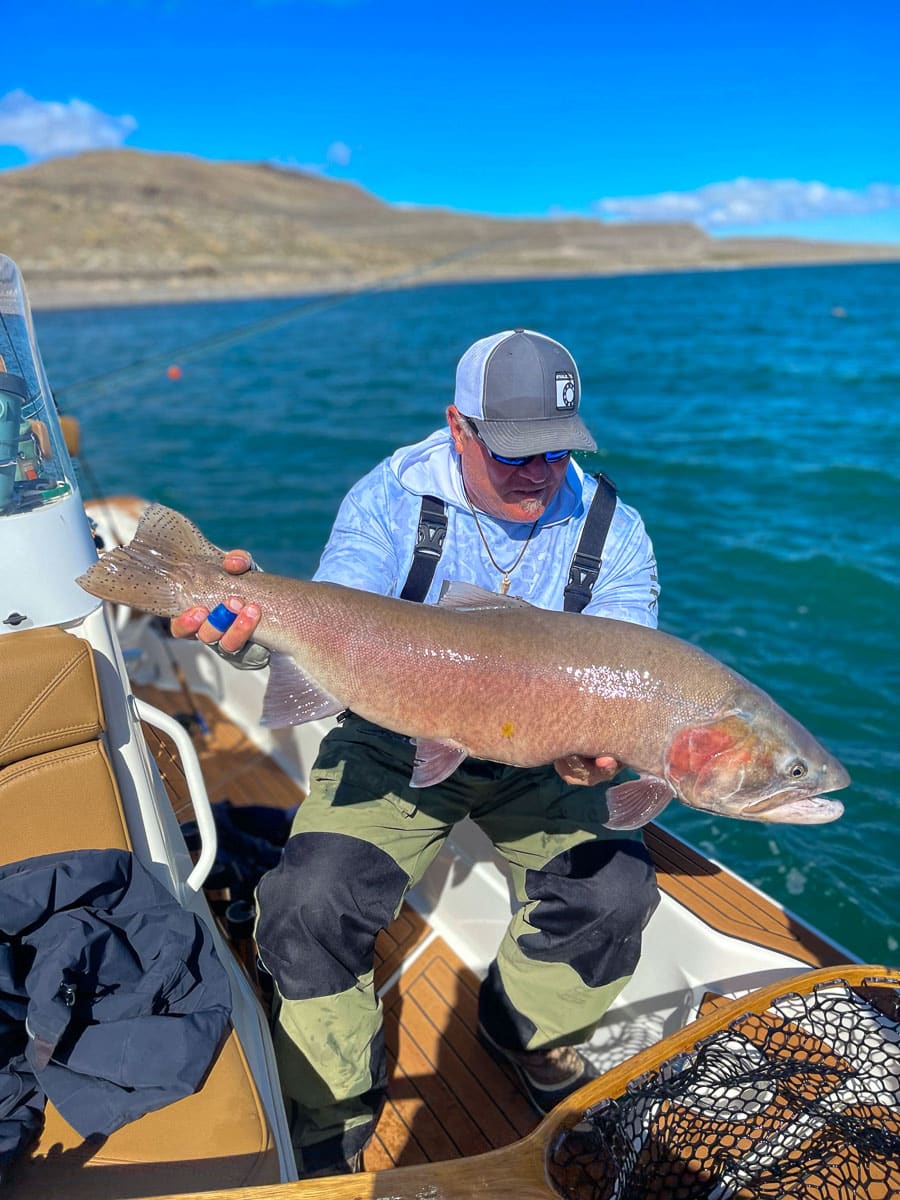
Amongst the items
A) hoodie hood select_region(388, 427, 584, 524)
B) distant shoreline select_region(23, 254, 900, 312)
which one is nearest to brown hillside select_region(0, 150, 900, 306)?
distant shoreline select_region(23, 254, 900, 312)

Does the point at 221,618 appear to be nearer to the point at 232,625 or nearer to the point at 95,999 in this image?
the point at 232,625

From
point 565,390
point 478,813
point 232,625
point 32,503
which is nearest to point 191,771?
point 232,625

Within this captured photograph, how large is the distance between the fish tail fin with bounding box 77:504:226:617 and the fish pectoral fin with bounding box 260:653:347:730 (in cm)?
40

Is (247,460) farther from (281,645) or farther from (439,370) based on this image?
(281,645)

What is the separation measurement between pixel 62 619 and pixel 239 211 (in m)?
156

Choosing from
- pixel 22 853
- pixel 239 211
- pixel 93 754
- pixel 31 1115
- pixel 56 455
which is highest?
pixel 239 211

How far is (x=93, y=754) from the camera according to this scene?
267cm

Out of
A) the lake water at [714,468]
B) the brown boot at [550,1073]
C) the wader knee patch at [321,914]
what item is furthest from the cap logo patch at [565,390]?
the lake water at [714,468]

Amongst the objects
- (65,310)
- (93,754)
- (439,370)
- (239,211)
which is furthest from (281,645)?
(239,211)

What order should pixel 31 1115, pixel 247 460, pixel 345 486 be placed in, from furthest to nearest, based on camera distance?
pixel 247 460
pixel 345 486
pixel 31 1115

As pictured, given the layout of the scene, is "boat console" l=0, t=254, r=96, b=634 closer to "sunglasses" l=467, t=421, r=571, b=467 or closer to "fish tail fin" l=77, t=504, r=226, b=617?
"fish tail fin" l=77, t=504, r=226, b=617

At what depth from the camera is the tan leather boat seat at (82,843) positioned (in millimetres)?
2271

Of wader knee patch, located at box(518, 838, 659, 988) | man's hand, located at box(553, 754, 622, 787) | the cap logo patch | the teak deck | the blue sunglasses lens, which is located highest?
the cap logo patch

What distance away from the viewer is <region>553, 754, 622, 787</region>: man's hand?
277 centimetres
